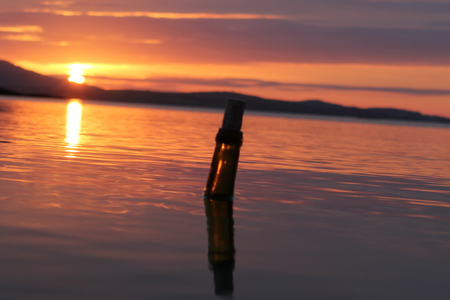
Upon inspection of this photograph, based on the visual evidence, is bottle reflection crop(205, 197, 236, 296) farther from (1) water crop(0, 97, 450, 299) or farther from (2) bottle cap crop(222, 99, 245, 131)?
(2) bottle cap crop(222, 99, 245, 131)

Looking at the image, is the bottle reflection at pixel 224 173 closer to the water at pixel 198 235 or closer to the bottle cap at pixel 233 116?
the bottle cap at pixel 233 116

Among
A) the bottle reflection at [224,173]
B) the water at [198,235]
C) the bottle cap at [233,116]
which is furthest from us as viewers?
the bottle cap at [233,116]

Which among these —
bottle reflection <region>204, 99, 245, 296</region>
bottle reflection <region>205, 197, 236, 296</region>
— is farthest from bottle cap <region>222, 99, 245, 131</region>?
bottle reflection <region>205, 197, 236, 296</region>

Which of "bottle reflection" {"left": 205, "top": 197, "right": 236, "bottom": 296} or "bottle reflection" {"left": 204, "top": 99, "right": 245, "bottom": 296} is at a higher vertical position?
"bottle reflection" {"left": 204, "top": 99, "right": 245, "bottom": 296}

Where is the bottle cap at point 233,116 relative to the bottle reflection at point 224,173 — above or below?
above

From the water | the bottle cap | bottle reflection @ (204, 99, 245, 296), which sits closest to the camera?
the water

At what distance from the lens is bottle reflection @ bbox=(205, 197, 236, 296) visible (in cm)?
368

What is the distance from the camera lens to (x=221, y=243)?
4.80 metres

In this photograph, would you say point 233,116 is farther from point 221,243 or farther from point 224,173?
point 221,243

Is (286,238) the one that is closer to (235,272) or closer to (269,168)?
(235,272)

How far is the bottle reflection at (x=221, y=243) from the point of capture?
12.1 ft

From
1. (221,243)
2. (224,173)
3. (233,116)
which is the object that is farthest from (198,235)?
(233,116)

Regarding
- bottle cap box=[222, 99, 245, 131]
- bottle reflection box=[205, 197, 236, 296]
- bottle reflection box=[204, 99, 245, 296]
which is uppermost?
bottle cap box=[222, 99, 245, 131]

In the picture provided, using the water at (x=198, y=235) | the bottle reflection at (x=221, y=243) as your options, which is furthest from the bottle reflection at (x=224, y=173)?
the water at (x=198, y=235)
